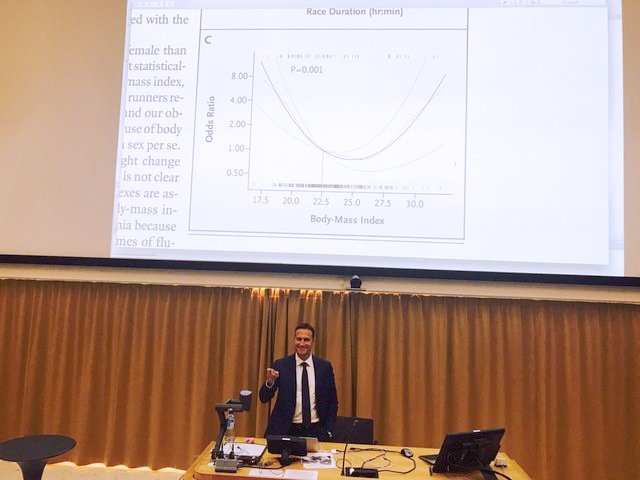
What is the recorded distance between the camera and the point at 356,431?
3602 millimetres

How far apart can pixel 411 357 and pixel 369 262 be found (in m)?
0.90

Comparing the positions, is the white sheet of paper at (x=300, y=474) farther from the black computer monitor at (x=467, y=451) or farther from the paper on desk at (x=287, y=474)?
the black computer monitor at (x=467, y=451)

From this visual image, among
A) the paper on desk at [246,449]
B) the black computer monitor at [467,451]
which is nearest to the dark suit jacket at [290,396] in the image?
the paper on desk at [246,449]

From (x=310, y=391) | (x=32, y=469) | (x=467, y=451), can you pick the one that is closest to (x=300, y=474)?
(x=467, y=451)

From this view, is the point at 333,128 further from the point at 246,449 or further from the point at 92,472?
the point at 92,472

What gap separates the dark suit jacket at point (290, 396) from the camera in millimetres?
3654

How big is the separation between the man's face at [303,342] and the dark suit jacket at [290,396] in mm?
91

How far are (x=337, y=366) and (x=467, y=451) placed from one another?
194 centimetres

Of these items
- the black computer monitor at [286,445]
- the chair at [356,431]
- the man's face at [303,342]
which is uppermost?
the man's face at [303,342]

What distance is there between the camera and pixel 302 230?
4.61 meters

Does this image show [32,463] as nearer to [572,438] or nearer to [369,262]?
[369,262]

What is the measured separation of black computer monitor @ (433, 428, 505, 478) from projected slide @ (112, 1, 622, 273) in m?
1.89

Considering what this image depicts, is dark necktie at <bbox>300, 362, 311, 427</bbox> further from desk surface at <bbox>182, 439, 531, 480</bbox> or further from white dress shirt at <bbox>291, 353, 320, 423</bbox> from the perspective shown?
desk surface at <bbox>182, 439, 531, 480</bbox>

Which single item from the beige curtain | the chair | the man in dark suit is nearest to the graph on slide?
the beige curtain
